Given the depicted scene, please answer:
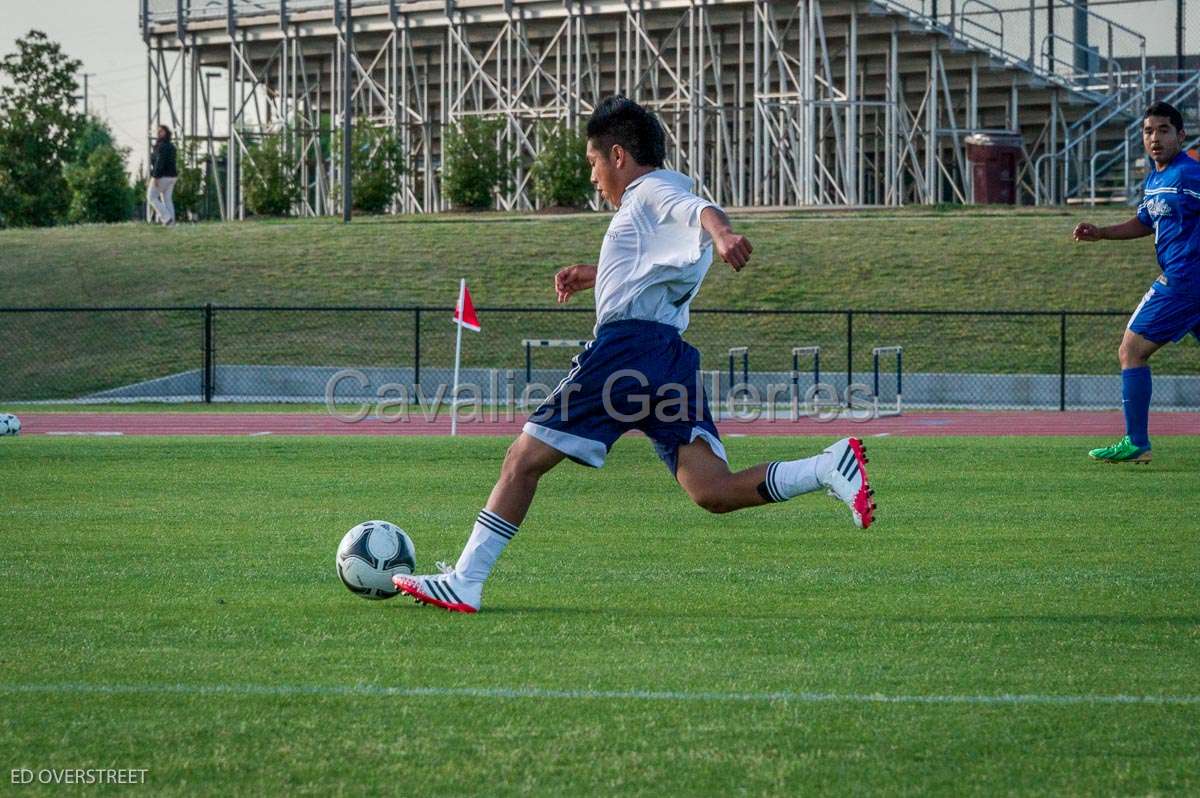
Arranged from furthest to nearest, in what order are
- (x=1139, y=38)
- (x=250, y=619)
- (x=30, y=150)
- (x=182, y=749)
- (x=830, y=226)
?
(x=30, y=150) < (x=1139, y=38) < (x=830, y=226) < (x=250, y=619) < (x=182, y=749)

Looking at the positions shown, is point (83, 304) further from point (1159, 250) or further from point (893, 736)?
point (893, 736)

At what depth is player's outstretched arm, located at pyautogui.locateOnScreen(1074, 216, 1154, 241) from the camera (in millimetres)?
11633

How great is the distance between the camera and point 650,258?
21.4 ft

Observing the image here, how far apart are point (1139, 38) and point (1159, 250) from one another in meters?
31.3

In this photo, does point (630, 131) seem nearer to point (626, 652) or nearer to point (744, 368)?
point (626, 652)

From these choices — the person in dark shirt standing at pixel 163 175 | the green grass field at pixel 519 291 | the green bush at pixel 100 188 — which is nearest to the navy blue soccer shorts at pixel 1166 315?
the green grass field at pixel 519 291

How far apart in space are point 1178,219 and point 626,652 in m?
8.00

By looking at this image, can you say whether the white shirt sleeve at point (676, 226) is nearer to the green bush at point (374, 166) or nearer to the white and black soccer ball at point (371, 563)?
the white and black soccer ball at point (371, 563)

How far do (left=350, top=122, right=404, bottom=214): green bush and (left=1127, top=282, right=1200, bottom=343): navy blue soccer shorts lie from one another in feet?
119

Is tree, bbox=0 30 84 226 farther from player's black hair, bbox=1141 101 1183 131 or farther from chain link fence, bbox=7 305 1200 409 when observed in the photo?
player's black hair, bbox=1141 101 1183 131

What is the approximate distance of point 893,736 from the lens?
457 centimetres

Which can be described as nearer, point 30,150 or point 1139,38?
point 1139,38

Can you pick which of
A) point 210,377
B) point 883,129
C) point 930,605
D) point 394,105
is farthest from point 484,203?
point 930,605

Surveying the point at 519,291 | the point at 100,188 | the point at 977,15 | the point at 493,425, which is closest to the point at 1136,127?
the point at 977,15
